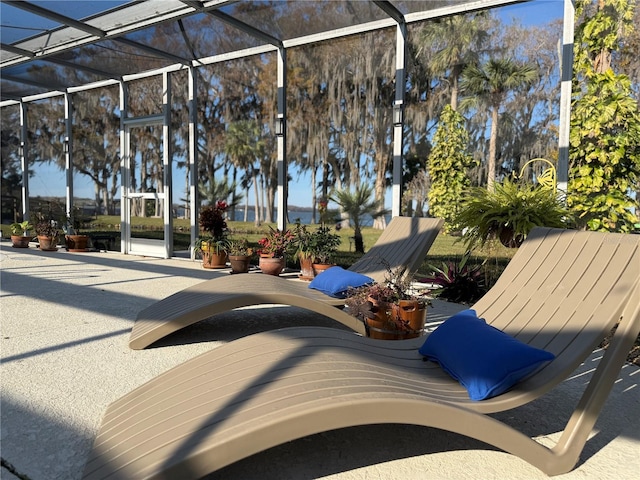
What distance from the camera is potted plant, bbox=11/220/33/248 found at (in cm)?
1033

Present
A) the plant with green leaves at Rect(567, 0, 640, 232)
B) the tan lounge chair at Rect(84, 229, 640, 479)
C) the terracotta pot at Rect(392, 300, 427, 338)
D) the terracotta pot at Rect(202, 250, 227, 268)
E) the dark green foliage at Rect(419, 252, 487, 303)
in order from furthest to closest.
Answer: the terracotta pot at Rect(202, 250, 227, 268) < the dark green foliage at Rect(419, 252, 487, 303) < the plant with green leaves at Rect(567, 0, 640, 232) < the terracotta pot at Rect(392, 300, 427, 338) < the tan lounge chair at Rect(84, 229, 640, 479)

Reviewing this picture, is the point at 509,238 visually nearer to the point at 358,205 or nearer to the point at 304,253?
the point at 304,253

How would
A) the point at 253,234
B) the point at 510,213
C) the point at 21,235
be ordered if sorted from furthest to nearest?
the point at 21,235
the point at 253,234
the point at 510,213

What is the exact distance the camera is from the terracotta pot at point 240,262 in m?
6.97

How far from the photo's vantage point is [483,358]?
6.32ft

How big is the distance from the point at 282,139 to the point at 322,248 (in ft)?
6.93

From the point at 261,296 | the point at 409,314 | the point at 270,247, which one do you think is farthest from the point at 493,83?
the point at 261,296

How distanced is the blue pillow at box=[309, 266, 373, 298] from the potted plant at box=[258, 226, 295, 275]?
261 centimetres

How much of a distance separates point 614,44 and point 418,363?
5099 millimetres

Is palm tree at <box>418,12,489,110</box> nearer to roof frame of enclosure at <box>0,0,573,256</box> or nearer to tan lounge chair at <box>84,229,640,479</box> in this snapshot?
roof frame of enclosure at <box>0,0,573,256</box>

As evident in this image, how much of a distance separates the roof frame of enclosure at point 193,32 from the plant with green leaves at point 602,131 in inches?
7.2

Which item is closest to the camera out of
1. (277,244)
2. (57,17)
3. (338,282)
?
(338,282)

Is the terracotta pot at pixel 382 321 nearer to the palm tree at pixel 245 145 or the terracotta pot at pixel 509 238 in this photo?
the terracotta pot at pixel 509 238

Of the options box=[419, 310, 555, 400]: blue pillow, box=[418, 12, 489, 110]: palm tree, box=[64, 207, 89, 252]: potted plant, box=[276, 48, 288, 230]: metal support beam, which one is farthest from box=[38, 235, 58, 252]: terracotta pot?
box=[419, 310, 555, 400]: blue pillow
